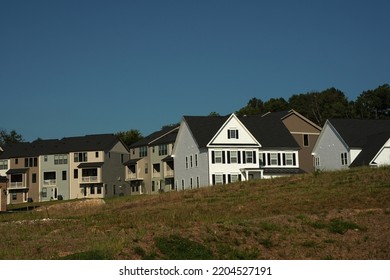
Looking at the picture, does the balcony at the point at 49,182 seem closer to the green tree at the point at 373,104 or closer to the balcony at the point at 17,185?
the balcony at the point at 17,185

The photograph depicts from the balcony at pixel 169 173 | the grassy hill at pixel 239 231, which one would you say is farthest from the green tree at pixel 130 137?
the grassy hill at pixel 239 231

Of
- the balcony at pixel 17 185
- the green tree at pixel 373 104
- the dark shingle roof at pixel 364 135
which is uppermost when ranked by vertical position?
the green tree at pixel 373 104

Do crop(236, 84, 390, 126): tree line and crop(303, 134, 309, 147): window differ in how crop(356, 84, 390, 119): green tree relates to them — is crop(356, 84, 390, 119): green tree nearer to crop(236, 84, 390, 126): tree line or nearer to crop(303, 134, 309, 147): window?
crop(236, 84, 390, 126): tree line

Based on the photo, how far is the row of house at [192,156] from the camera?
6231 centimetres

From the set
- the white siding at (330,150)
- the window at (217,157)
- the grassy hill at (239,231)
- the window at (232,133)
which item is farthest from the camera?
the white siding at (330,150)

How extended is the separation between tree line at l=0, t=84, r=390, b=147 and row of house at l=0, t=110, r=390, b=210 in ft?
48.3

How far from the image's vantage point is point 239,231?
2038cm

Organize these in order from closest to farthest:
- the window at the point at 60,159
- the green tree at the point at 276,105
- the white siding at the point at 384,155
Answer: the white siding at the point at 384,155, the window at the point at 60,159, the green tree at the point at 276,105

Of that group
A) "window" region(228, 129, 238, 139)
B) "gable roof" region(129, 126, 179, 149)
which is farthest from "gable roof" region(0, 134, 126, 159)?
"window" region(228, 129, 238, 139)

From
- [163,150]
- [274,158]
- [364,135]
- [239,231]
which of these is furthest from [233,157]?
[239,231]

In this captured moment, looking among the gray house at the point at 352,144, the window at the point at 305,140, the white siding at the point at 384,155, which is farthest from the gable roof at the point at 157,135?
the white siding at the point at 384,155

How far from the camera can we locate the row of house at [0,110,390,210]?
6231 centimetres

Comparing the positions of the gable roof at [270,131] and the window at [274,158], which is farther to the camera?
the gable roof at [270,131]

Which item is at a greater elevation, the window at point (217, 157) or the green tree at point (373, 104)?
the green tree at point (373, 104)
